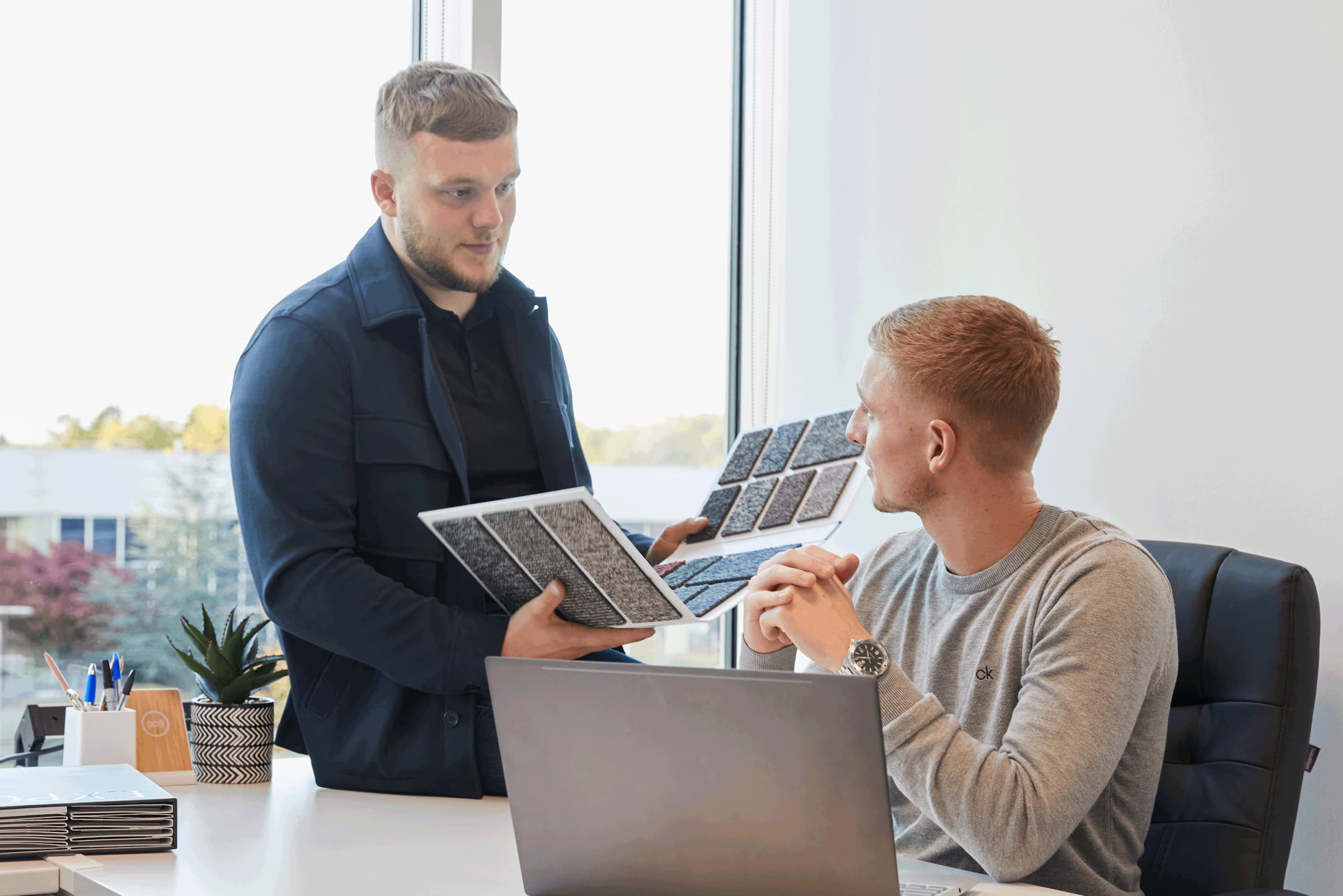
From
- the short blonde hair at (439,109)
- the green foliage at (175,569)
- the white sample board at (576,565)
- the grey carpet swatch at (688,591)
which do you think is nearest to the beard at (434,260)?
the short blonde hair at (439,109)

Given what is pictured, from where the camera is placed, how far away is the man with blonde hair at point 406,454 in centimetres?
164

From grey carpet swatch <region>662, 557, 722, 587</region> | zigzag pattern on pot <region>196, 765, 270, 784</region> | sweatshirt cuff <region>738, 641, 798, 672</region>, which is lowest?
zigzag pattern on pot <region>196, 765, 270, 784</region>

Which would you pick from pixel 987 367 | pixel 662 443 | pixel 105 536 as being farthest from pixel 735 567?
pixel 662 443

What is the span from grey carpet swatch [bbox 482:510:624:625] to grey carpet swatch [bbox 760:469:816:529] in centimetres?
28

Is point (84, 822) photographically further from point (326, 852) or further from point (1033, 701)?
point (1033, 701)

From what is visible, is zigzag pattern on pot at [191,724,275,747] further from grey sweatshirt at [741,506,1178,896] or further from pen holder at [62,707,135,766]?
grey sweatshirt at [741,506,1178,896]

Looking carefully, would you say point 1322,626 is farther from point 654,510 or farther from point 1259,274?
point 654,510

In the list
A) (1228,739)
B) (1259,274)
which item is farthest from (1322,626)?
(1259,274)

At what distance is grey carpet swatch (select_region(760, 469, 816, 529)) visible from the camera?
70.1 inches

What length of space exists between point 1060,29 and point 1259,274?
0.69 m

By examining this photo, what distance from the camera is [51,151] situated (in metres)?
2.34

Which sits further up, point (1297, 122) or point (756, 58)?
point (756, 58)

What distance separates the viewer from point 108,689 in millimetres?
1899

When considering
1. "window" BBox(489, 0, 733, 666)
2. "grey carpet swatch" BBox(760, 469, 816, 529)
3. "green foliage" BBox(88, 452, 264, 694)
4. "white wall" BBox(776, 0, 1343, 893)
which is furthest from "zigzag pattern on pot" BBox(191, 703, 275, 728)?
"white wall" BBox(776, 0, 1343, 893)
